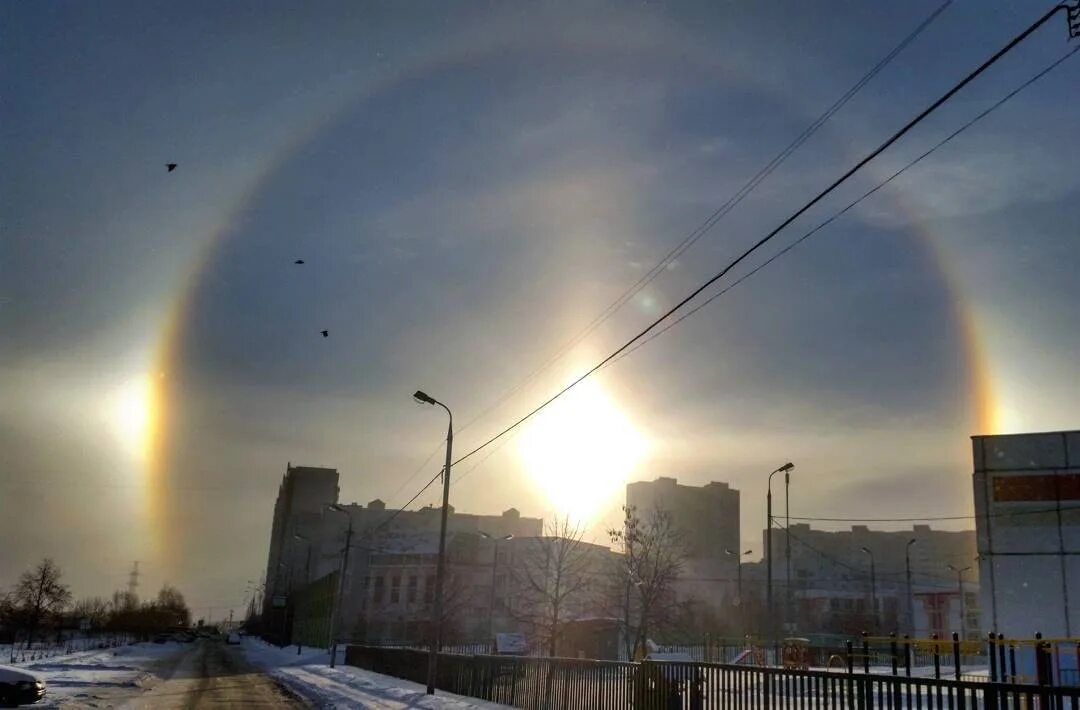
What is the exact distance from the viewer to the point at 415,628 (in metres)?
91.1

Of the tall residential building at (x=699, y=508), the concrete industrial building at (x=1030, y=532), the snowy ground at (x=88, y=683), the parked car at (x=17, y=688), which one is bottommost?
the snowy ground at (x=88, y=683)

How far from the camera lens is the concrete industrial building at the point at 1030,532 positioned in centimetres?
4006

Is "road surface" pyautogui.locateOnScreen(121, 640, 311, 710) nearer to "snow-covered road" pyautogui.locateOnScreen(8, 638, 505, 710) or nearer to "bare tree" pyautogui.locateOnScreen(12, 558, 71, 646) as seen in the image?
"snow-covered road" pyautogui.locateOnScreen(8, 638, 505, 710)

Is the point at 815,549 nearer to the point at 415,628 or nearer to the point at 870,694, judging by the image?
the point at 415,628

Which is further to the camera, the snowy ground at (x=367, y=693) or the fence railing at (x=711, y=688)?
the snowy ground at (x=367, y=693)

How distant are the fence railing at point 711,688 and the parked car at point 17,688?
11680mm

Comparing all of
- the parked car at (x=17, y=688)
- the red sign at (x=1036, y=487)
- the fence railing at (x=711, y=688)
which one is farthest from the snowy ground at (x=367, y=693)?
the red sign at (x=1036, y=487)

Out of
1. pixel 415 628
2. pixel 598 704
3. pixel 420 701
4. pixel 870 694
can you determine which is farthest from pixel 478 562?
pixel 870 694

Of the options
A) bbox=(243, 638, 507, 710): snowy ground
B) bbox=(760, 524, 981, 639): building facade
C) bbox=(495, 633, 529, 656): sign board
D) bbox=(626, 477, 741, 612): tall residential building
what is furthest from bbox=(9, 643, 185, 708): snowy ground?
bbox=(626, 477, 741, 612): tall residential building

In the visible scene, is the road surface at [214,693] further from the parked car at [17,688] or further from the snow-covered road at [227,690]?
the parked car at [17,688]

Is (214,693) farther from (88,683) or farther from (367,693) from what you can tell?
(367,693)

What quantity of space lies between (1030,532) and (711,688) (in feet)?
103

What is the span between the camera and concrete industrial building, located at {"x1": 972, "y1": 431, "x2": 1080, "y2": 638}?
4006 cm

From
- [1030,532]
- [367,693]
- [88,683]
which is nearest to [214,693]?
[88,683]
